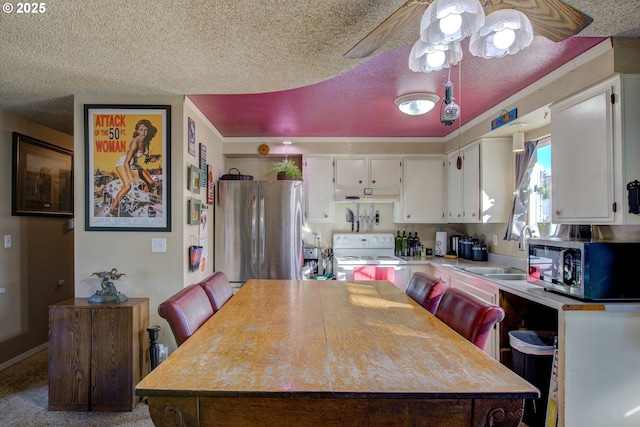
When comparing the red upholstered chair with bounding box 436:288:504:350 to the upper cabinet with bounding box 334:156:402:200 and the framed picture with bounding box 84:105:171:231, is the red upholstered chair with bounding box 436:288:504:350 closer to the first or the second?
the framed picture with bounding box 84:105:171:231

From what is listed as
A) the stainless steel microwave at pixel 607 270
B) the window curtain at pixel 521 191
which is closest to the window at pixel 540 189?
the window curtain at pixel 521 191

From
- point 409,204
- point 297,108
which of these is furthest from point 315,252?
point 297,108

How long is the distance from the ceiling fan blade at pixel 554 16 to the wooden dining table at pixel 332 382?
129 centimetres

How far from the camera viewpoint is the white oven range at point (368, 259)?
3.75m

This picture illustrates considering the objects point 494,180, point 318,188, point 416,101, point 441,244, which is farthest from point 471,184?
point 318,188

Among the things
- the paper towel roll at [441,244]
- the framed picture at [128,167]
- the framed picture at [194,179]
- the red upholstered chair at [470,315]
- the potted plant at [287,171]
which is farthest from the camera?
the paper towel roll at [441,244]

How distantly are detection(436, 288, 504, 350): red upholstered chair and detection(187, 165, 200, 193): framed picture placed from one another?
2.13 meters

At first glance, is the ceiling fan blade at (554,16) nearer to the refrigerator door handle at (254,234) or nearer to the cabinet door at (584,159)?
the cabinet door at (584,159)

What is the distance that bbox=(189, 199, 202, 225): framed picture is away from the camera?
282 cm

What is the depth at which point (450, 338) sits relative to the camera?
136cm

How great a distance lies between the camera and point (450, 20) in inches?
46.5

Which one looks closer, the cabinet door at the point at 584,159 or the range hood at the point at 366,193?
the cabinet door at the point at 584,159

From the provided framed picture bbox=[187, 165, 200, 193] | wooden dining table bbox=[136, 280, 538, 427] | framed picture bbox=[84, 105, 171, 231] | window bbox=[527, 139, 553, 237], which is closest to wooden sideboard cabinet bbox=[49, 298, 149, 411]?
framed picture bbox=[84, 105, 171, 231]

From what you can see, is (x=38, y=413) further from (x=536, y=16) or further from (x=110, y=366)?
(x=536, y=16)
